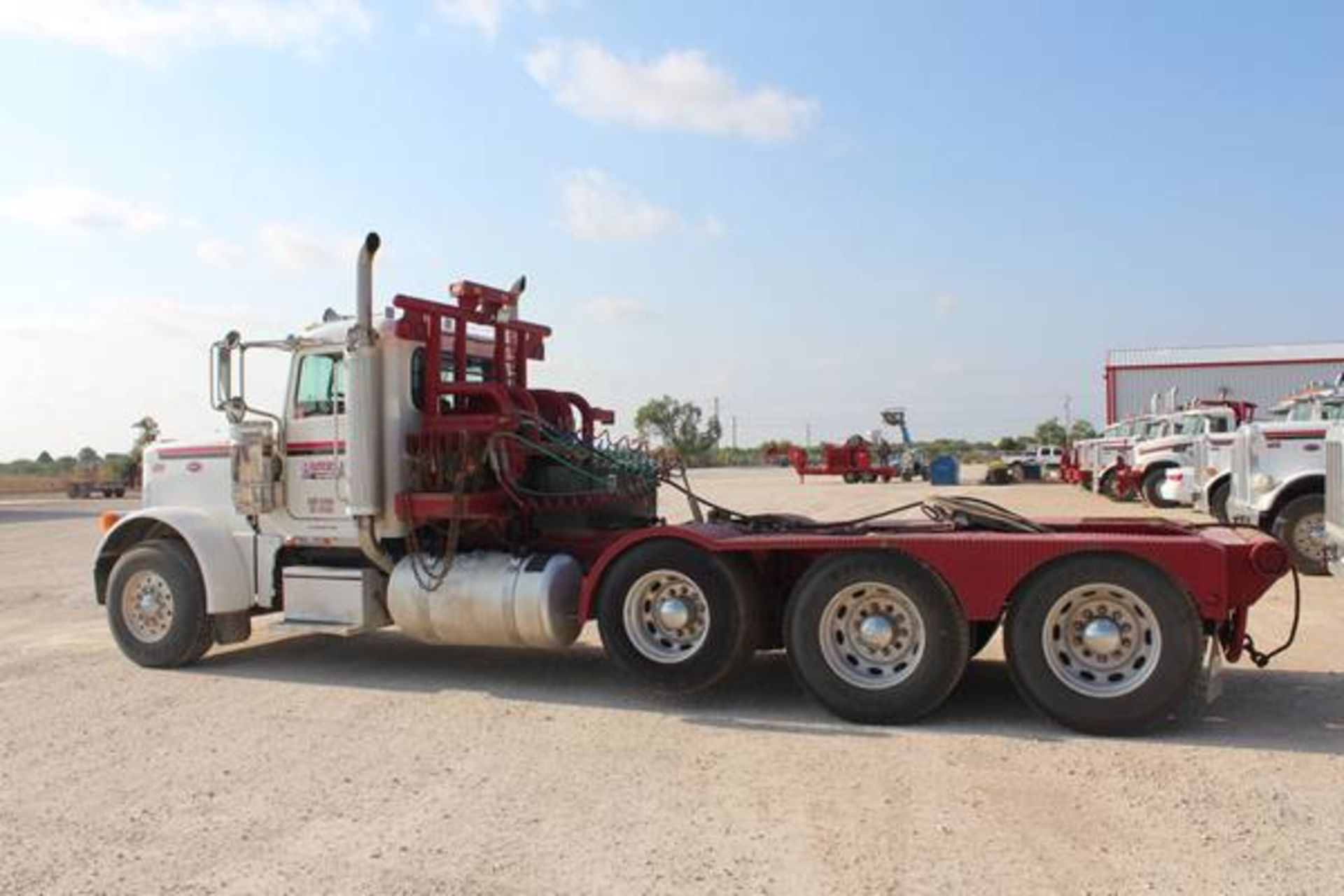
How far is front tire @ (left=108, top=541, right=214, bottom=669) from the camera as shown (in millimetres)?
8648

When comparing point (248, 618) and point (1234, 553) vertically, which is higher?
point (1234, 553)

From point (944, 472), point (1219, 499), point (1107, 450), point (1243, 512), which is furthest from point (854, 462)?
point (1243, 512)

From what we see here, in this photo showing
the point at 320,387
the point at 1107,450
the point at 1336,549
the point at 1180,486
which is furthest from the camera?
the point at 1107,450

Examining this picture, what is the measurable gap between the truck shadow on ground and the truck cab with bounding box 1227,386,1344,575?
21.1 feet

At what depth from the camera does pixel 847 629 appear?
685 cm

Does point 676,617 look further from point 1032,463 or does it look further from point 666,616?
point 1032,463

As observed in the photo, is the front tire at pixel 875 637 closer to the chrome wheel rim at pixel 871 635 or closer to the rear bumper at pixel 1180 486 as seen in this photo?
the chrome wheel rim at pixel 871 635

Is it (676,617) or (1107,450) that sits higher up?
(1107,450)

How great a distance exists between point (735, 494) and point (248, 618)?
28718 millimetres

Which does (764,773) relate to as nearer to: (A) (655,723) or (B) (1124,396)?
(A) (655,723)

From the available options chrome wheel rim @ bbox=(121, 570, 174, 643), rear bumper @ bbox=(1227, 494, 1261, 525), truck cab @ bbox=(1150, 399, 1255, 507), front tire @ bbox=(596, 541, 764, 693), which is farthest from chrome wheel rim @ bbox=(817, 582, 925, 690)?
truck cab @ bbox=(1150, 399, 1255, 507)

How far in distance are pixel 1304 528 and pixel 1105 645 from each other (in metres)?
8.96

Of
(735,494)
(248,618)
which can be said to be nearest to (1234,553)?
(248,618)

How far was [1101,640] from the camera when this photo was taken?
6.29 m
